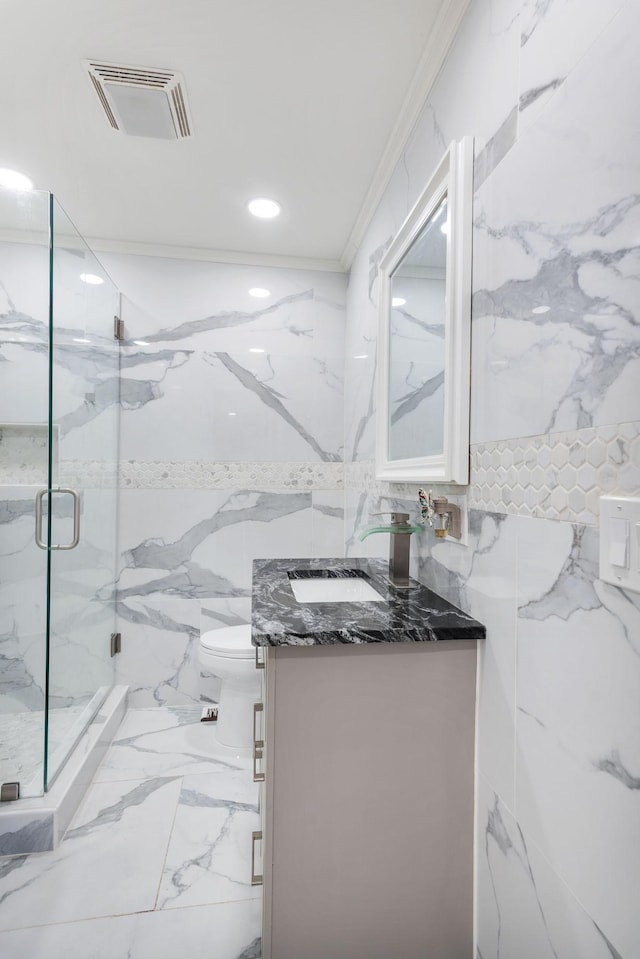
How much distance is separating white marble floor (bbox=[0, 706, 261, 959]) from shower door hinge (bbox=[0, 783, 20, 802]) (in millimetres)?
164

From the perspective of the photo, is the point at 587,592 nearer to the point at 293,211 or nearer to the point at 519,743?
the point at 519,743

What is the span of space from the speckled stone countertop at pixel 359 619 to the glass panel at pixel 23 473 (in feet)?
3.08

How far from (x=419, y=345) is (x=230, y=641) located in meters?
1.47

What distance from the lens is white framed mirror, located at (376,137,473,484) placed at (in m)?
1.20

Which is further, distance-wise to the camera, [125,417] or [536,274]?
Answer: [125,417]

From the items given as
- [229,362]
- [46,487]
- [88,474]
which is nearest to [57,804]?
[46,487]

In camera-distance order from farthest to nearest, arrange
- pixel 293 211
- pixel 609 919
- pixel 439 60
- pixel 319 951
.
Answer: pixel 293 211
pixel 439 60
pixel 319 951
pixel 609 919

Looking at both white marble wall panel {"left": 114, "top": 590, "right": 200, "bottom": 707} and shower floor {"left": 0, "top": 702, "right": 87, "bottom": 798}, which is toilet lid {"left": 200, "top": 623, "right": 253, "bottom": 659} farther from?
shower floor {"left": 0, "top": 702, "right": 87, "bottom": 798}

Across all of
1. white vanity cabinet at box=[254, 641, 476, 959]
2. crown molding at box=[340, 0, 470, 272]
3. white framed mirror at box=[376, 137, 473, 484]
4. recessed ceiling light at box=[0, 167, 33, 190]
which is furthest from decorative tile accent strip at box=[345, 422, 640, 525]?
recessed ceiling light at box=[0, 167, 33, 190]

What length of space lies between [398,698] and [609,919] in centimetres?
49

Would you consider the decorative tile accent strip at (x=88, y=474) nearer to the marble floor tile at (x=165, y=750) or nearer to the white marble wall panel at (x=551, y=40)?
the marble floor tile at (x=165, y=750)

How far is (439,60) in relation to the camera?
4.55 ft

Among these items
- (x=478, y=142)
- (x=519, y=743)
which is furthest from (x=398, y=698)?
(x=478, y=142)

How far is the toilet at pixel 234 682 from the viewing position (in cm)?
206
